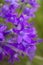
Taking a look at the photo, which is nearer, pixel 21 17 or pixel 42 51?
pixel 21 17

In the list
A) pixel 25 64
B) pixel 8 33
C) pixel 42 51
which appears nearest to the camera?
pixel 8 33

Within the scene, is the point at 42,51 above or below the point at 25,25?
above

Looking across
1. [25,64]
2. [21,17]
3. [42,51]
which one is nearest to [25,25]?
[21,17]

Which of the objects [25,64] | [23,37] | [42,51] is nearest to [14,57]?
[23,37]

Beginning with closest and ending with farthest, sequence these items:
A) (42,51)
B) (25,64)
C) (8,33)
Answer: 1. (8,33)
2. (25,64)
3. (42,51)

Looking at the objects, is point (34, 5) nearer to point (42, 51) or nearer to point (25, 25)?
point (25, 25)

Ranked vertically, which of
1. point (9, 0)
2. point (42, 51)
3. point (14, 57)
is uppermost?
point (42, 51)
